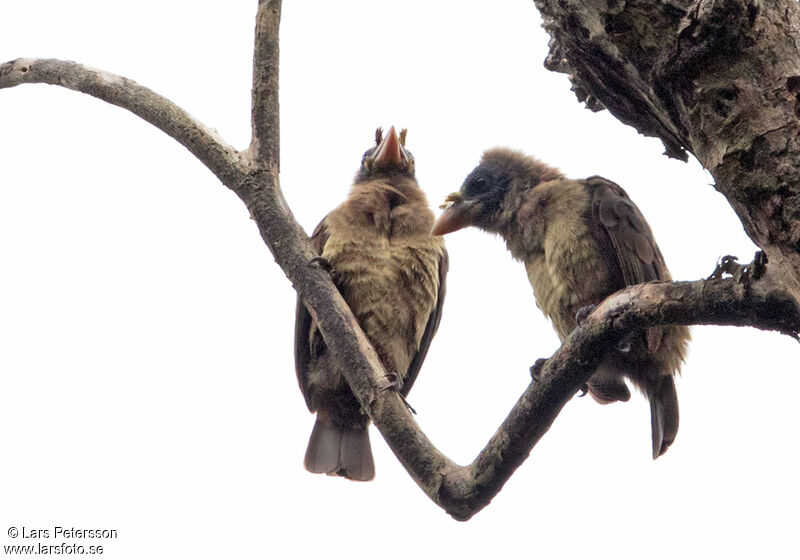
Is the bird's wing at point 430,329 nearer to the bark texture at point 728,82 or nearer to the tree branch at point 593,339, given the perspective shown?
the tree branch at point 593,339

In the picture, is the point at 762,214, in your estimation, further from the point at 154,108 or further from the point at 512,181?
the point at 154,108

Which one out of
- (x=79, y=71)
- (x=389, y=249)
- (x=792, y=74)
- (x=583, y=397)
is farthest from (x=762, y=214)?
(x=79, y=71)

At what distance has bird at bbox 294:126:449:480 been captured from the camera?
4.46m

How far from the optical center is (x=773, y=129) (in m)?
2.35

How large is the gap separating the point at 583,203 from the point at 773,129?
1484 mm

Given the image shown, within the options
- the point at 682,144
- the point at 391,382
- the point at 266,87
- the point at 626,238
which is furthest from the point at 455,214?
the point at 682,144

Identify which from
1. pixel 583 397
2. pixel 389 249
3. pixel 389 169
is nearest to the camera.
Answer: pixel 583 397

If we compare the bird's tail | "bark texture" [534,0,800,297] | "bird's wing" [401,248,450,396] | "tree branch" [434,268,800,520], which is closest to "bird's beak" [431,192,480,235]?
"bird's wing" [401,248,450,396]

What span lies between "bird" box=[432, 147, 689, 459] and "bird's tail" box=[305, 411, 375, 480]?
1.30 meters

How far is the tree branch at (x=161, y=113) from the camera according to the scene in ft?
12.1

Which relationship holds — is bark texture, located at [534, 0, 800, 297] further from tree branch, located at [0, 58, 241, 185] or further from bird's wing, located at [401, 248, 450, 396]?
bird's wing, located at [401, 248, 450, 396]

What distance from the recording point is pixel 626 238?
12.1 feet

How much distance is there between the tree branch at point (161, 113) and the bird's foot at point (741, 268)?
2.11m

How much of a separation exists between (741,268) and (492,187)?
2.16 metres
